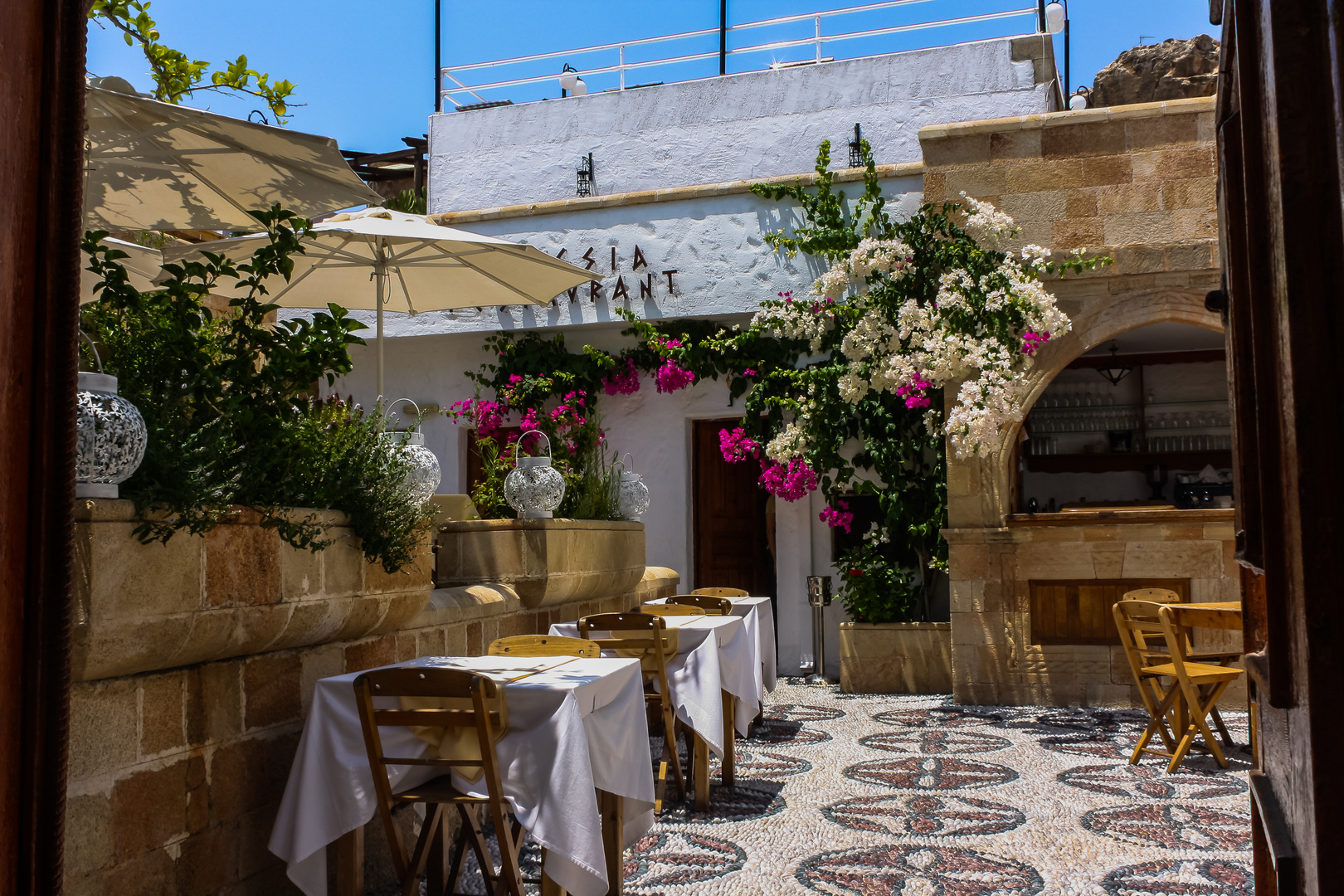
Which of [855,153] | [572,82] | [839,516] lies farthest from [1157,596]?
[572,82]

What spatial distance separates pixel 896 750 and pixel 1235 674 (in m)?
1.69

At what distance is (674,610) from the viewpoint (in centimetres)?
577

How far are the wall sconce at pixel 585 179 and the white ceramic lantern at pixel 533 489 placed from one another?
6597 mm

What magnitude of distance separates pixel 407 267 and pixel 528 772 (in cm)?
380

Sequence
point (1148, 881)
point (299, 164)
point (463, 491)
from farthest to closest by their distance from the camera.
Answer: point (463, 491) < point (299, 164) < point (1148, 881)

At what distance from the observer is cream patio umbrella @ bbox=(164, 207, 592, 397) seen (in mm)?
5191

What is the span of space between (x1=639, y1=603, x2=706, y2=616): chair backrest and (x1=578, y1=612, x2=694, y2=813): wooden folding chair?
958mm

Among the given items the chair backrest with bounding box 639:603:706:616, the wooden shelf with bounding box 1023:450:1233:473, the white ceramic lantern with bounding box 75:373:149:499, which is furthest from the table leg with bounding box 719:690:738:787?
the wooden shelf with bounding box 1023:450:1233:473

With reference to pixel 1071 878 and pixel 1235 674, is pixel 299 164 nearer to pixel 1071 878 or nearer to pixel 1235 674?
pixel 1071 878

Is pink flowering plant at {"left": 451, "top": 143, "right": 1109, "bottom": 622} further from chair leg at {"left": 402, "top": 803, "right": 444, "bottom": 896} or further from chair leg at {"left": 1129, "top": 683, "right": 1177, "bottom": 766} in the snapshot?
chair leg at {"left": 402, "top": 803, "right": 444, "bottom": 896}

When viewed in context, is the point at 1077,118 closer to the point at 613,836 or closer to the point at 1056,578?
the point at 1056,578

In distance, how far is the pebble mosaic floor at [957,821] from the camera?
11.5 ft

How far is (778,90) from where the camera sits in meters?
10.9

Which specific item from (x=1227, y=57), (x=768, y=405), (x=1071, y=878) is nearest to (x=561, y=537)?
(x=1071, y=878)
